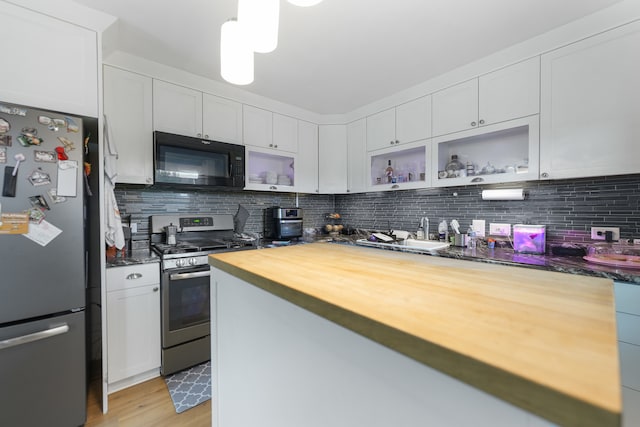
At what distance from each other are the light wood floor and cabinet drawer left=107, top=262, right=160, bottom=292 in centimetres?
73

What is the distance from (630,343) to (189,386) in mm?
2584

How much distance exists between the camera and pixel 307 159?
3.32 m

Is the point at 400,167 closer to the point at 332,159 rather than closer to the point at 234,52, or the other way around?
the point at 332,159

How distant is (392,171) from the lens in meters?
3.12

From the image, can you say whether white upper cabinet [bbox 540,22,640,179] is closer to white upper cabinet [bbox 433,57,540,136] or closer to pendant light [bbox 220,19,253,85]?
white upper cabinet [bbox 433,57,540,136]

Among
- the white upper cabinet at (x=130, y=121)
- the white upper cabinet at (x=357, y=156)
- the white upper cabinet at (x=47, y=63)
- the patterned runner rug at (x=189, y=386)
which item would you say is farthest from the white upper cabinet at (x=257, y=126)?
the patterned runner rug at (x=189, y=386)

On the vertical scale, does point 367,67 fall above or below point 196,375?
above

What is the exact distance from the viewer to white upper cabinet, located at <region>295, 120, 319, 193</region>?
324 centimetres

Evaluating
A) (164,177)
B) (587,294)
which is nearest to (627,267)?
(587,294)

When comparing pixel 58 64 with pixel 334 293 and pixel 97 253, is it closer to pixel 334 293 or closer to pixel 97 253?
pixel 97 253

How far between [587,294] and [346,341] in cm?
57

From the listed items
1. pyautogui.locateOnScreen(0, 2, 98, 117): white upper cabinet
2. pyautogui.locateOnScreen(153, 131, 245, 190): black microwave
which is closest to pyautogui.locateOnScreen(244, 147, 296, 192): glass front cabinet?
pyautogui.locateOnScreen(153, 131, 245, 190): black microwave

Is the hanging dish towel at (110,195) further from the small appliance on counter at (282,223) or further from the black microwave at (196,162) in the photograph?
the small appliance on counter at (282,223)

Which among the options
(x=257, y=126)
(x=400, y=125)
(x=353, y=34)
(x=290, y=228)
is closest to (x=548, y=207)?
(x=400, y=125)
